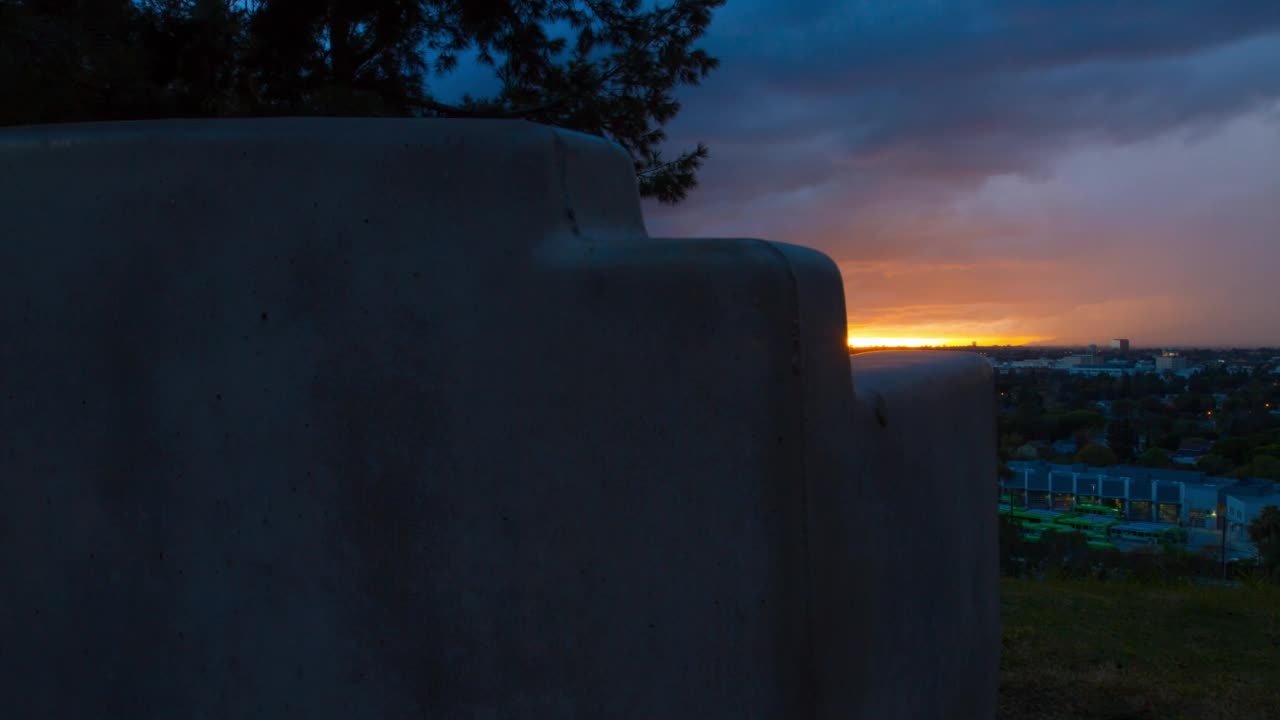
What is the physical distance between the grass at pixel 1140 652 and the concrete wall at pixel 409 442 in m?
2.38

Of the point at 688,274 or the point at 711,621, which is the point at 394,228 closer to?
the point at 688,274

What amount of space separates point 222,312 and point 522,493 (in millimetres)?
627

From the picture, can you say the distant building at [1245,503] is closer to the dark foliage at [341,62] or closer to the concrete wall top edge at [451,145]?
the dark foliage at [341,62]

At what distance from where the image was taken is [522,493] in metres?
1.42

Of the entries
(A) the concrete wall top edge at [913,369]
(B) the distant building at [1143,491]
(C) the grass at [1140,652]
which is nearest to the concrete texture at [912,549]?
(A) the concrete wall top edge at [913,369]

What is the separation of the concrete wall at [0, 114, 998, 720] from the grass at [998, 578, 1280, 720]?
93.7 inches

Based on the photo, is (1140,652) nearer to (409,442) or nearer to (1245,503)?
(409,442)

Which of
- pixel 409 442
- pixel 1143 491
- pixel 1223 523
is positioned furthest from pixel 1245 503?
pixel 409 442

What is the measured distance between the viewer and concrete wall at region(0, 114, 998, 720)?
1.37 meters

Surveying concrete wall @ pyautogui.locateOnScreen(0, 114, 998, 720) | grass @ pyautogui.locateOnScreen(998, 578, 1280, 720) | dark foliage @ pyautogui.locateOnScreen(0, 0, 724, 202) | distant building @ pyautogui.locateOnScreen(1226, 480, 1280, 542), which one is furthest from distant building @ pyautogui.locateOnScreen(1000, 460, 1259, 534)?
concrete wall @ pyautogui.locateOnScreen(0, 114, 998, 720)

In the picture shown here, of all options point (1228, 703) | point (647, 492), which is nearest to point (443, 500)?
point (647, 492)

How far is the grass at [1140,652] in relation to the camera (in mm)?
3391

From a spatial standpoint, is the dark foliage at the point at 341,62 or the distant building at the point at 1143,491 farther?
the distant building at the point at 1143,491

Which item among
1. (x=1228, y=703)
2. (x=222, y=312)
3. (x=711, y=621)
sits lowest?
(x=1228, y=703)
